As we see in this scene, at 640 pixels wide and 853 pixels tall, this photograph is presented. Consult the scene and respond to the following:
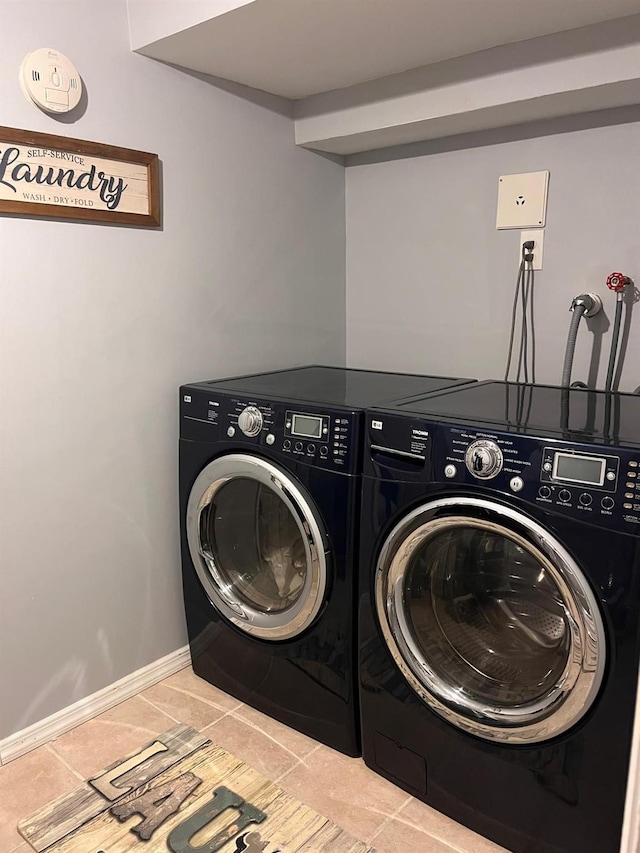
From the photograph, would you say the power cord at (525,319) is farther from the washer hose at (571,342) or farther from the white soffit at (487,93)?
the white soffit at (487,93)

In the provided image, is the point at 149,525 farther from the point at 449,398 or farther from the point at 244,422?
the point at 449,398

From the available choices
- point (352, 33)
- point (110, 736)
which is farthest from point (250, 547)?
point (352, 33)

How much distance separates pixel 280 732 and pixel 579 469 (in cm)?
121

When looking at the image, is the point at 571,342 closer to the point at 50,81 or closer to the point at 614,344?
the point at 614,344

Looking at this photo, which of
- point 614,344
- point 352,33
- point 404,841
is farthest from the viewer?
point 614,344

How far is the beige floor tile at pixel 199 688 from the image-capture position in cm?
207

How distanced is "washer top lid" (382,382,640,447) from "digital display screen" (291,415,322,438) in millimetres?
205

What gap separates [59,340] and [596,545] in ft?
4.65

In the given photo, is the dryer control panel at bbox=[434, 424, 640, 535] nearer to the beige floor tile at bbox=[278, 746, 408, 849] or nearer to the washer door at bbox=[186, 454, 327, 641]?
the washer door at bbox=[186, 454, 327, 641]

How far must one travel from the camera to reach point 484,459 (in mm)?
1380

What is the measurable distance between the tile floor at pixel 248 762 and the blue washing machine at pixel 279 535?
0.06 metres

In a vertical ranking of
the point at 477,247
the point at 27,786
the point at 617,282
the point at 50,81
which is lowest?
the point at 27,786

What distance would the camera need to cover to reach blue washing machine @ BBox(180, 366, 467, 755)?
1.70 m

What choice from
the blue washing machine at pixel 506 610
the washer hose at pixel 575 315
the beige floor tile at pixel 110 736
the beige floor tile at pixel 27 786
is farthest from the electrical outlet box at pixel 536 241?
the beige floor tile at pixel 27 786
